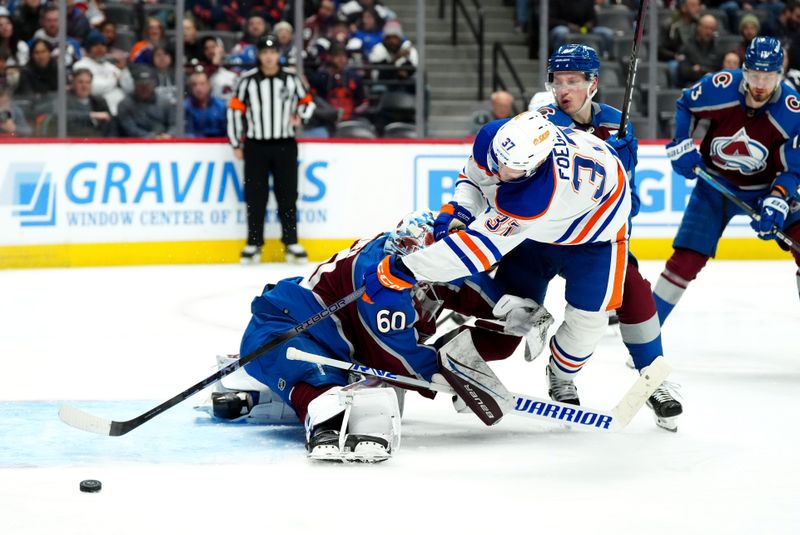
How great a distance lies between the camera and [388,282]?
352 centimetres

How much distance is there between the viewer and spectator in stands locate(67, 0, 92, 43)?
26.7ft

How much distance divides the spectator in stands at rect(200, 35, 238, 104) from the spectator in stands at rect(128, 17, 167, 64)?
0.29 meters

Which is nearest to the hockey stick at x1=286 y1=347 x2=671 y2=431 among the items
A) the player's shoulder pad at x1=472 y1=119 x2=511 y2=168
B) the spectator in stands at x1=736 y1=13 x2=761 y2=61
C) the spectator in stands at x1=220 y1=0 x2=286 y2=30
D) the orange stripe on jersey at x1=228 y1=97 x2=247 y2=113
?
the player's shoulder pad at x1=472 y1=119 x2=511 y2=168

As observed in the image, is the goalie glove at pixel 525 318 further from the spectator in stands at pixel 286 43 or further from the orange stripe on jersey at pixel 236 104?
the spectator in stands at pixel 286 43

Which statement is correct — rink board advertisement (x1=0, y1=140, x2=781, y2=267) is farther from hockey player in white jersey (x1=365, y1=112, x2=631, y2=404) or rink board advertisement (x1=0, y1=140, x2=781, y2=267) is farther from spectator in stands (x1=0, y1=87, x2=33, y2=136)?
hockey player in white jersey (x1=365, y1=112, x2=631, y2=404)

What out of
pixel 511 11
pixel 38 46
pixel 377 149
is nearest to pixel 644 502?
pixel 377 149

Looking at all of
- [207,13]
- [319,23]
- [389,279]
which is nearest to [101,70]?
[207,13]

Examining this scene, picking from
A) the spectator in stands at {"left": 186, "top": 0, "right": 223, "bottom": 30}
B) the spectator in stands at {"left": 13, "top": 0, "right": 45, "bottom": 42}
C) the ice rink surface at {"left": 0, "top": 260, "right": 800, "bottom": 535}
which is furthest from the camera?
the spectator in stands at {"left": 186, "top": 0, "right": 223, "bottom": 30}

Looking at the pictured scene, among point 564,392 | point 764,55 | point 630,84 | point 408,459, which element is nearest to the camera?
point 408,459

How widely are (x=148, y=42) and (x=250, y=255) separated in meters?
1.60

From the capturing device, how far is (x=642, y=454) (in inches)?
146

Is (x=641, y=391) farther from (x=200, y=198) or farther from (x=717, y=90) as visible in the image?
(x=200, y=198)

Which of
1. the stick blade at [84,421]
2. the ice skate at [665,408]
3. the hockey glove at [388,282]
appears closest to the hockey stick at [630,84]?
the ice skate at [665,408]

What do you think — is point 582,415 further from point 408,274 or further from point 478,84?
point 478,84
